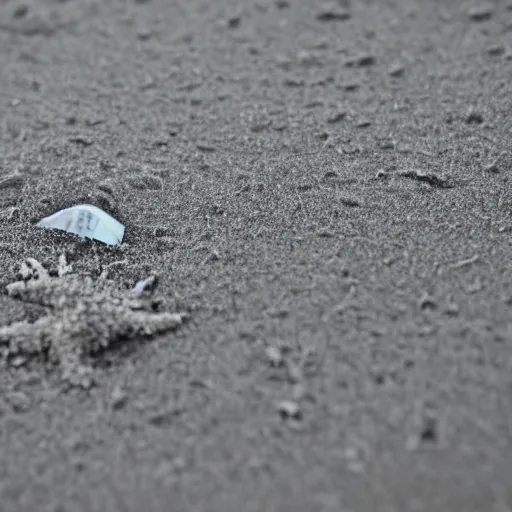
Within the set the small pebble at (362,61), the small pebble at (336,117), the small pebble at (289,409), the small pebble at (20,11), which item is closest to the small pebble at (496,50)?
the small pebble at (362,61)

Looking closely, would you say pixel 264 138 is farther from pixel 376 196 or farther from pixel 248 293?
pixel 248 293

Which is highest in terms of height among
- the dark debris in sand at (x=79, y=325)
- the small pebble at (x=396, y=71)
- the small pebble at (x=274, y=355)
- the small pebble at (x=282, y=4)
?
the small pebble at (x=282, y=4)

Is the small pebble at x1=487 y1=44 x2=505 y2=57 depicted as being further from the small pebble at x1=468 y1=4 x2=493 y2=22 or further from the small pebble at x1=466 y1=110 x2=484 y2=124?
the small pebble at x1=466 y1=110 x2=484 y2=124

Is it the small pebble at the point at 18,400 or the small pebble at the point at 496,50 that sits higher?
the small pebble at the point at 496,50

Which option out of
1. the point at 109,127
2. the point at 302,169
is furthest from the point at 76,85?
the point at 302,169

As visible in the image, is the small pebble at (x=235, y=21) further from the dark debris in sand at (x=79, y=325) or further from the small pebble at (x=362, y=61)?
the dark debris in sand at (x=79, y=325)

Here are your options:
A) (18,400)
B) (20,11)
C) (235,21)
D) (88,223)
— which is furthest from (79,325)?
(20,11)
